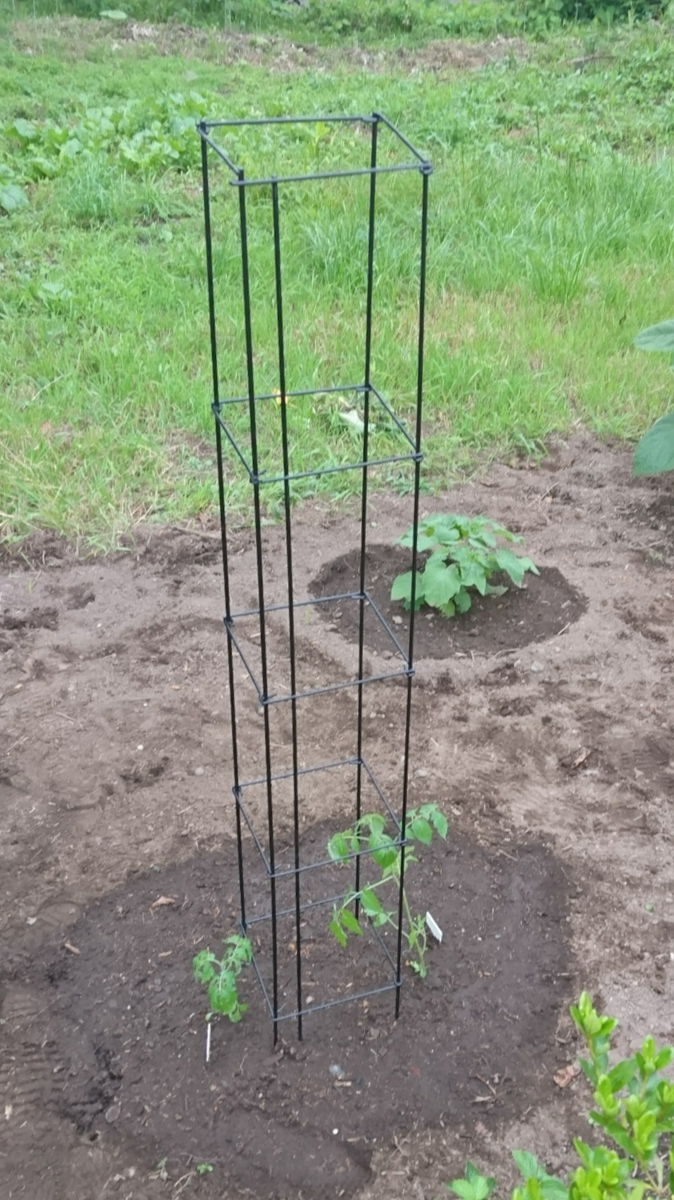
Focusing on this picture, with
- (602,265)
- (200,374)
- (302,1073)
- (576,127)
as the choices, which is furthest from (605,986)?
(576,127)

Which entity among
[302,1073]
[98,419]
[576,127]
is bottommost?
[302,1073]

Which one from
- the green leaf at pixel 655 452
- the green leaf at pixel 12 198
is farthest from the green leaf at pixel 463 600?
the green leaf at pixel 12 198

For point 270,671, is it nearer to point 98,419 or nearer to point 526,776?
point 526,776

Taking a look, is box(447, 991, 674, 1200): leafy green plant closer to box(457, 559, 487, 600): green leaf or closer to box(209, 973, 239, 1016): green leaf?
box(209, 973, 239, 1016): green leaf

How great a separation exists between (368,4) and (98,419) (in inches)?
295

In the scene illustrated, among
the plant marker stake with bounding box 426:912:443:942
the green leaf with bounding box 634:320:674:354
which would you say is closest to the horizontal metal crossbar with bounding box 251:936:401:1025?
the plant marker stake with bounding box 426:912:443:942

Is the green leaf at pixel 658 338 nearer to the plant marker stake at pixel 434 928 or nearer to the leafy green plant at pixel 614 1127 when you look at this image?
the plant marker stake at pixel 434 928

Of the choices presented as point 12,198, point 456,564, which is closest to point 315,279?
point 12,198

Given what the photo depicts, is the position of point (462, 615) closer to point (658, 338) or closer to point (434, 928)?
point (658, 338)

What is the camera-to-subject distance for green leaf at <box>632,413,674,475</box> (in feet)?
12.8

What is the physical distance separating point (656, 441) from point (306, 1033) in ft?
7.89

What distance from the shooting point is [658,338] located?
387 cm

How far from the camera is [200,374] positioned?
480 cm

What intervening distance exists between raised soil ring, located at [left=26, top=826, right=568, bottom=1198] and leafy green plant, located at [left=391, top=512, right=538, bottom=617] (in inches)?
40.6
